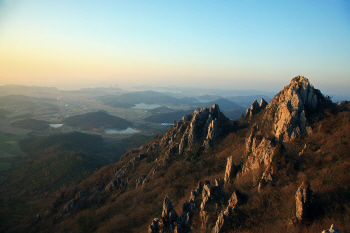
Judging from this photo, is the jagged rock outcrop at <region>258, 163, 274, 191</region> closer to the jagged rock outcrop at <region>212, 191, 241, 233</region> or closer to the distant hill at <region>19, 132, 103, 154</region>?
the jagged rock outcrop at <region>212, 191, 241, 233</region>

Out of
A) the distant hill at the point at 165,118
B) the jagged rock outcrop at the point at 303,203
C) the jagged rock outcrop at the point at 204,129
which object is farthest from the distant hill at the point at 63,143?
the jagged rock outcrop at the point at 303,203

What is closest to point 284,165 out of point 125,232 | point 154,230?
point 154,230

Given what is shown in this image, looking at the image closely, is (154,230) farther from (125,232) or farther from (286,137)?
(286,137)

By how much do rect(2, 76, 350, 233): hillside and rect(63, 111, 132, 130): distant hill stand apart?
91830 mm

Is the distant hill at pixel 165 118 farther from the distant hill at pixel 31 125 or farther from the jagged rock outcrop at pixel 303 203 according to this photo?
the jagged rock outcrop at pixel 303 203

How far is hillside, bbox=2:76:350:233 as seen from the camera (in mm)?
10867

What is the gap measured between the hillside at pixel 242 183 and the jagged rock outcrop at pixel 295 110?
0.09 meters

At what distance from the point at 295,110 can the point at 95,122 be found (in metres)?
126

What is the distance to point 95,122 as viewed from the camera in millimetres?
122812

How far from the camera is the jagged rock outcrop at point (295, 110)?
1731 cm

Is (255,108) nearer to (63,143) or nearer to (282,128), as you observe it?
(282,128)

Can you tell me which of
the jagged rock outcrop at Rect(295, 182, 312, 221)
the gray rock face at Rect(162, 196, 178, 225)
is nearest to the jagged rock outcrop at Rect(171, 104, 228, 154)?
the gray rock face at Rect(162, 196, 178, 225)

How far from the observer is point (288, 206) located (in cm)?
1112

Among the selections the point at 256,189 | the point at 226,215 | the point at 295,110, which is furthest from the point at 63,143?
the point at 295,110
